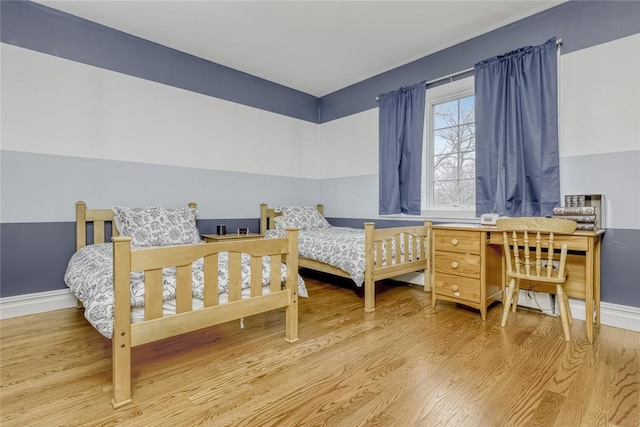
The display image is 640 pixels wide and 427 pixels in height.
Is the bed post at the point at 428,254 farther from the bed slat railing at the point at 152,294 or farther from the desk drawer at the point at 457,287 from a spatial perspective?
the bed slat railing at the point at 152,294

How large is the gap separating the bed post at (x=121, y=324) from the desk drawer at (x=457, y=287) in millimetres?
2221

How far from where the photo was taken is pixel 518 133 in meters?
2.68

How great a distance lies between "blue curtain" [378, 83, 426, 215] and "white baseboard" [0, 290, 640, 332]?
1.64 meters

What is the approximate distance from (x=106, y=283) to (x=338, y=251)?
1.77m

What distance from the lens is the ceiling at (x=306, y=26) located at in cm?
259

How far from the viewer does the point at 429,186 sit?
11.4 feet

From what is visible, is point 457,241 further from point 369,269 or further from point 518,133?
point 518,133

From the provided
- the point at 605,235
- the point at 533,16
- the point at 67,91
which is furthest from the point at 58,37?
the point at 605,235

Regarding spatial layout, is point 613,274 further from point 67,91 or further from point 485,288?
point 67,91

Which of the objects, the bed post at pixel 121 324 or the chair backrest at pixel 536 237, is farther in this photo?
the chair backrest at pixel 536 237

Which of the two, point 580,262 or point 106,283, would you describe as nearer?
point 106,283

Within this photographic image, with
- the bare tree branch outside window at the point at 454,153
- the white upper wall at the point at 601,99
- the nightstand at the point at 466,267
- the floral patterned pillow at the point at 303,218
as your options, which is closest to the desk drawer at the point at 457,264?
the nightstand at the point at 466,267

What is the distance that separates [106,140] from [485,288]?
11.2 ft

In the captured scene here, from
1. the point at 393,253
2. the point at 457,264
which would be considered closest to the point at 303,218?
the point at 393,253
